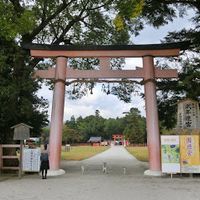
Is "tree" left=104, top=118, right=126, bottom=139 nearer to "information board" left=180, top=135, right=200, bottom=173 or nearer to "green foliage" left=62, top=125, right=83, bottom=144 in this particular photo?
"green foliage" left=62, top=125, right=83, bottom=144

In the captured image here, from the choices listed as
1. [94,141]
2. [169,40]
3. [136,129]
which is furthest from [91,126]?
[169,40]

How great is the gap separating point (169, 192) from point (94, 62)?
546 inches

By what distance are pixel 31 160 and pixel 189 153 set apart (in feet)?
24.4

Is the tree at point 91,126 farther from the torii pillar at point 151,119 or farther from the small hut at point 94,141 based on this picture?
the torii pillar at point 151,119

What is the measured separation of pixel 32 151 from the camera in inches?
698

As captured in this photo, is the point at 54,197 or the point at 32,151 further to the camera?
the point at 32,151

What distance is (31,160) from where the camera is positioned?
1783 cm

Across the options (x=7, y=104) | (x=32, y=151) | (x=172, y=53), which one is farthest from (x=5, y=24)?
(x=172, y=53)

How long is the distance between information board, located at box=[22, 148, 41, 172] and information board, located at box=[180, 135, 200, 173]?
670 cm

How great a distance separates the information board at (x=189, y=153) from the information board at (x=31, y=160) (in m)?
6.70

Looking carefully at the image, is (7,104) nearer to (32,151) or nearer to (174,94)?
(32,151)

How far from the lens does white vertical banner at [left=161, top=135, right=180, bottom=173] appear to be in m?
16.5

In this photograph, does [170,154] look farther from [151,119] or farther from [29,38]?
[29,38]

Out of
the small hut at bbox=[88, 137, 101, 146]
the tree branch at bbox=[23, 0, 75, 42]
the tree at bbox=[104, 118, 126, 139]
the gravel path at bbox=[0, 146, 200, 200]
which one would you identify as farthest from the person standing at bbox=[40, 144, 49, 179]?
the tree at bbox=[104, 118, 126, 139]
